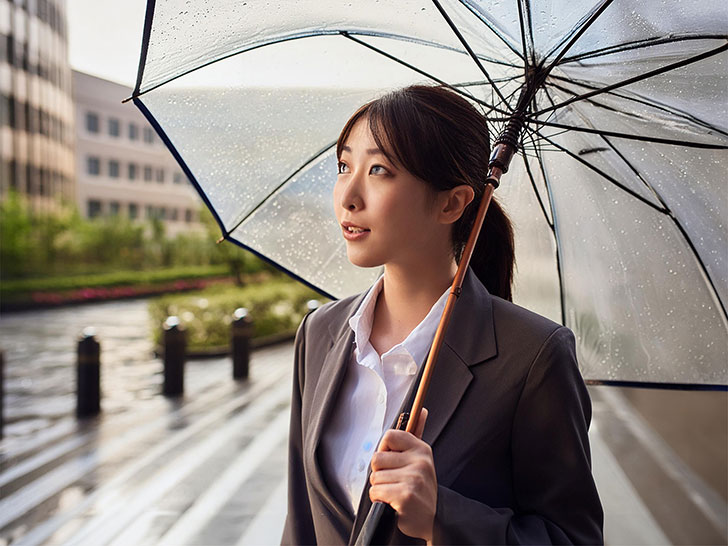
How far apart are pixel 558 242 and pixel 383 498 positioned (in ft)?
3.55

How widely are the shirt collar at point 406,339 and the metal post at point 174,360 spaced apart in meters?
8.52

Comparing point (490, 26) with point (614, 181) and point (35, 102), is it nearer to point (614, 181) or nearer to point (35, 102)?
point (614, 181)

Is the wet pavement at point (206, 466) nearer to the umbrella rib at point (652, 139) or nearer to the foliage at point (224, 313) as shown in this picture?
the umbrella rib at point (652, 139)

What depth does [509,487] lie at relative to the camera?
1.53m

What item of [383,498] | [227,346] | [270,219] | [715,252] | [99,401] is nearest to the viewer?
[383,498]

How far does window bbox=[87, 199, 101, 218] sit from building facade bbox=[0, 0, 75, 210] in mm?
8600

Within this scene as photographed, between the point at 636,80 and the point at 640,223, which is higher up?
the point at 636,80

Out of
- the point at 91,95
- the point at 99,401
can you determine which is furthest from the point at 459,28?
the point at 91,95

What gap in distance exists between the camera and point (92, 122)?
50.5 m

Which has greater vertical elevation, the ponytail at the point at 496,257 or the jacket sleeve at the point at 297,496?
the ponytail at the point at 496,257

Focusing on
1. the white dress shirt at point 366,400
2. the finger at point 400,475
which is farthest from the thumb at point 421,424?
the white dress shirt at point 366,400

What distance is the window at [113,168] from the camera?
5169cm

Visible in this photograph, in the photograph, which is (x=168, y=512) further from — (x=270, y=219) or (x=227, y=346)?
(x=227, y=346)

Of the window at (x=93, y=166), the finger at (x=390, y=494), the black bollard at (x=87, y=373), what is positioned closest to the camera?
the finger at (x=390, y=494)
